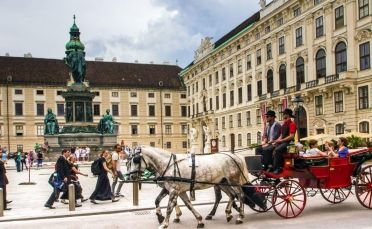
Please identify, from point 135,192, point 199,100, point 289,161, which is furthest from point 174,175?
point 199,100

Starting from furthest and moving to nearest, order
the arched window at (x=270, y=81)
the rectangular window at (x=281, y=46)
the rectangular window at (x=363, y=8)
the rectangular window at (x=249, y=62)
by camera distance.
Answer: the rectangular window at (x=249, y=62) < the arched window at (x=270, y=81) < the rectangular window at (x=281, y=46) < the rectangular window at (x=363, y=8)

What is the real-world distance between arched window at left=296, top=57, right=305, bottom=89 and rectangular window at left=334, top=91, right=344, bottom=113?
4.99 metres

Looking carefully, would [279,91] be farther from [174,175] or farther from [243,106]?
[174,175]

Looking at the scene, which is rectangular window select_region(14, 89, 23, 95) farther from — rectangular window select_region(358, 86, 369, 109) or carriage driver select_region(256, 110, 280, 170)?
carriage driver select_region(256, 110, 280, 170)

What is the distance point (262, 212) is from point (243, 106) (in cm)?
4096

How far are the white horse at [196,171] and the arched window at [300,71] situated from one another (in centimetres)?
3057

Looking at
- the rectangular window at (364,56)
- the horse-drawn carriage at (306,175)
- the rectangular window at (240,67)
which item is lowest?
the horse-drawn carriage at (306,175)

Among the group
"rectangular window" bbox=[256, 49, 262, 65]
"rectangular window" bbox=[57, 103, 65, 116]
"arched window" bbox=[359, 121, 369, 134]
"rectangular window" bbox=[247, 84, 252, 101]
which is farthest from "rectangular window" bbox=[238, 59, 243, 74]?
"rectangular window" bbox=[57, 103, 65, 116]

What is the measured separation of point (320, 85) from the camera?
116ft

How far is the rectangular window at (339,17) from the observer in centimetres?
3391

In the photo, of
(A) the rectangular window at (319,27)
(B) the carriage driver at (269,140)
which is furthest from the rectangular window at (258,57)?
(B) the carriage driver at (269,140)

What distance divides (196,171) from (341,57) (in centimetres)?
2838

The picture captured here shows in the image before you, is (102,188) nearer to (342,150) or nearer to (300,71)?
(342,150)

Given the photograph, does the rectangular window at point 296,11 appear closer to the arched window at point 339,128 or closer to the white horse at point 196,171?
the arched window at point 339,128
